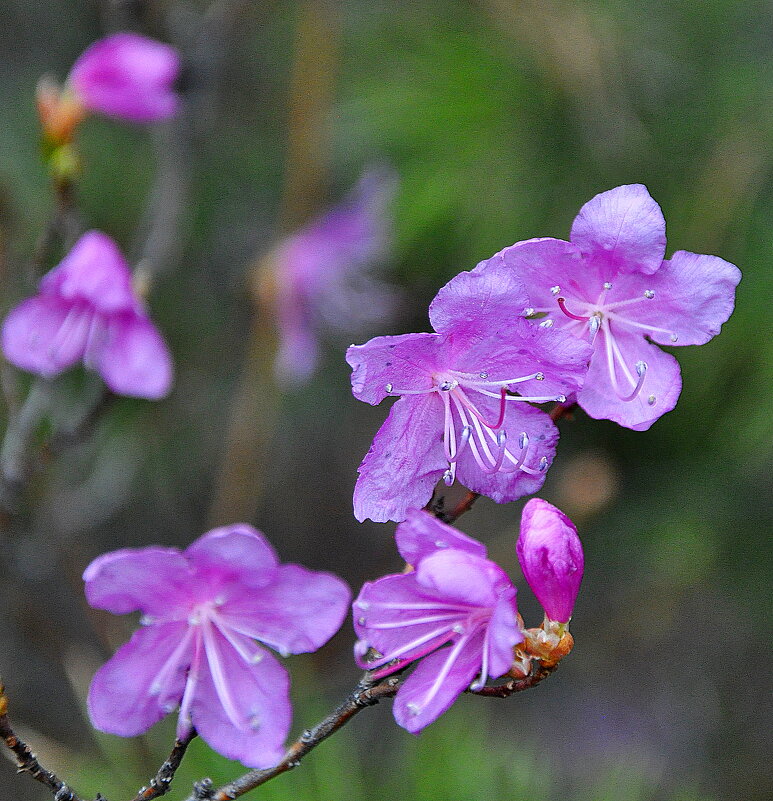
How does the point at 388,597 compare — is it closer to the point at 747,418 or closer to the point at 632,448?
the point at 747,418

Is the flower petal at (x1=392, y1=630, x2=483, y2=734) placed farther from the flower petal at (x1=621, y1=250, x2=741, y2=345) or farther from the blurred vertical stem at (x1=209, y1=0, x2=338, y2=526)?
the blurred vertical stem at (x1=209, y1=0, x2=338, y2=526)

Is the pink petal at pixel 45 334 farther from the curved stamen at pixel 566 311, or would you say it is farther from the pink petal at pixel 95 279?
the curved stamen at pixel 566 311

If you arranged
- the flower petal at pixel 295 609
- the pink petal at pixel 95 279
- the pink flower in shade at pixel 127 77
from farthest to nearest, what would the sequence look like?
the pink flower in shade at pixel 127 77 < the pink petal at pixel 95 279 < the flower petal at pixel 295 609

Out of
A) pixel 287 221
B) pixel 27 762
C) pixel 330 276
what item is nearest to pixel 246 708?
pixel 27 762

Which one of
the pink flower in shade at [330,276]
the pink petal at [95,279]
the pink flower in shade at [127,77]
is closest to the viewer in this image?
the pink petal at [95,279]

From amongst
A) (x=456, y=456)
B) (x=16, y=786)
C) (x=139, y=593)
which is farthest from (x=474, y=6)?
(x=16, y=786)

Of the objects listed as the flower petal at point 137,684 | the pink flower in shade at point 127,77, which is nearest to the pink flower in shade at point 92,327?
the pink flower in shade at point 127,77
